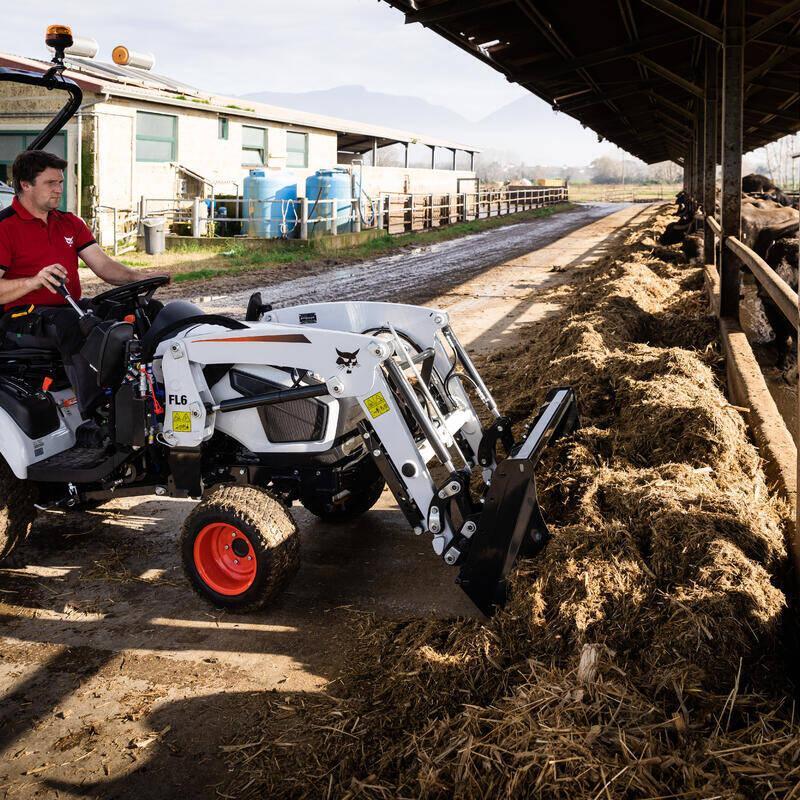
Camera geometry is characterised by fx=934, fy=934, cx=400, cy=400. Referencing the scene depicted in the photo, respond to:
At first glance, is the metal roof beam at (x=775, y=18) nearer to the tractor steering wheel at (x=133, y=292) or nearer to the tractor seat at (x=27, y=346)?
the tractor steering wheel at (x=133, y=292)

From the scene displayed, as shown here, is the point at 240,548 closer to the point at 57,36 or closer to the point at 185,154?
the point at 57,36

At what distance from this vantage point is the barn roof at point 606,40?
10.9m

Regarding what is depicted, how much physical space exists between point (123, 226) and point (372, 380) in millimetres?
22697

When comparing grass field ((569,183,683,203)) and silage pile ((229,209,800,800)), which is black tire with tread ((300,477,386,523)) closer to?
silage pile ((229,209,800,800))

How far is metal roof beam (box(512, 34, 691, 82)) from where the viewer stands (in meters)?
13.4

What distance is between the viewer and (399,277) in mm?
18703

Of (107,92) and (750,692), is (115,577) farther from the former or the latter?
(107,92)

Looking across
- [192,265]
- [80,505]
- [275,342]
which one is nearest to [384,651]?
[275,342]

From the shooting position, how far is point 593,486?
15.6ft

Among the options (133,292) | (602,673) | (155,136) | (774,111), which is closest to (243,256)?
(155,136)

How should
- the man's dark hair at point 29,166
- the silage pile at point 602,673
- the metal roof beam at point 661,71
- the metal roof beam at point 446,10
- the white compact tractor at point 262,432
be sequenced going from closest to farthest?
1. the silage pile at point 602,673
2. the white compact tractor at point 262,432
3. the man's dark hair at point 29,166
4. the metal roof beam at point 446,10
5. the metal roof beam at point 661,71

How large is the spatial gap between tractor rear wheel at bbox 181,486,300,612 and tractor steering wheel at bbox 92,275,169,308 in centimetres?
113

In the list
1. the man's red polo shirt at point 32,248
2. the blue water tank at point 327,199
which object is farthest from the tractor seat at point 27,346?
the blue water tank at point 327,199

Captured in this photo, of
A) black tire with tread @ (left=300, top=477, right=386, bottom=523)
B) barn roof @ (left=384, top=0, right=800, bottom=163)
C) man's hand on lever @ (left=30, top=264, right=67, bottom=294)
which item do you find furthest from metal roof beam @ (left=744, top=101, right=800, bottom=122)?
man's hand on lever @ (left=30, top=264, right=67, bottom=294)
